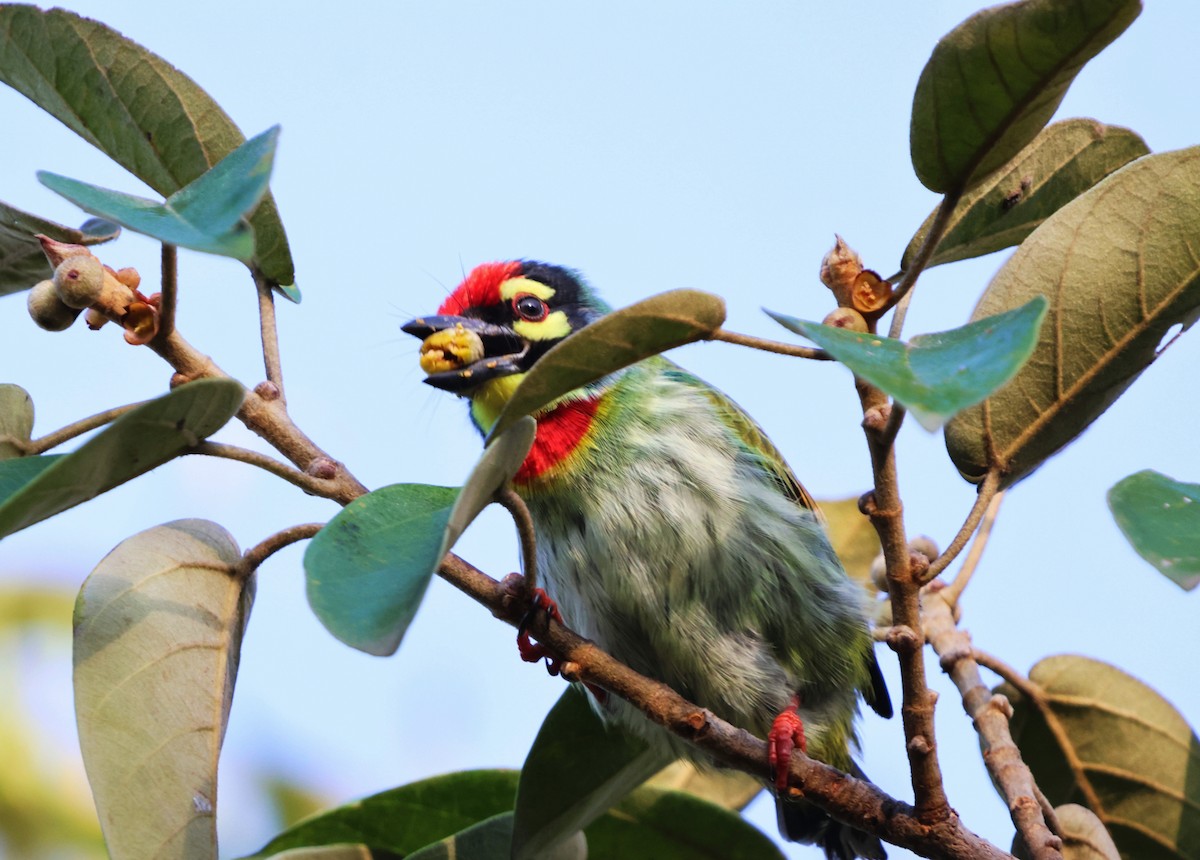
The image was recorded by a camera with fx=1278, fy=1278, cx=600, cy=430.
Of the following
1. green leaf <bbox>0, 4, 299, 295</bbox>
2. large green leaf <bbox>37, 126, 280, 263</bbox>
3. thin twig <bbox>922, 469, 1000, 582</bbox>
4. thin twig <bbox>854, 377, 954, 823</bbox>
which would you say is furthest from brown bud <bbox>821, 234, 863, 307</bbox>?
green leaf <bbox>0, 4, 299, 295</bbox>

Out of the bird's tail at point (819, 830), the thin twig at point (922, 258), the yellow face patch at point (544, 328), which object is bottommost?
the bird's tail at point (819, 830)

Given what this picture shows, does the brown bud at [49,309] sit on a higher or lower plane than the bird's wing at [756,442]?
higher

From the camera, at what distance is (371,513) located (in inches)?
62.4

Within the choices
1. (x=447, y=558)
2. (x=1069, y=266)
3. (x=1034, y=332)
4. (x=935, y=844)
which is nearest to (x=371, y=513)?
(x=447, y=558)

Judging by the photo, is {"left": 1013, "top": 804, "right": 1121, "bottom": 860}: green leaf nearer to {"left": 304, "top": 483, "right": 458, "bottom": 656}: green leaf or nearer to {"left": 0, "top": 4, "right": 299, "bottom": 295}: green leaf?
{"left": 304, "top": 483, "right": 458, "bottom": 656}: green leaf

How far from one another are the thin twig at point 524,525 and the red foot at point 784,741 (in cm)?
50

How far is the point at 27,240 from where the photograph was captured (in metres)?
2.16

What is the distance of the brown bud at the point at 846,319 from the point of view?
1665 mm

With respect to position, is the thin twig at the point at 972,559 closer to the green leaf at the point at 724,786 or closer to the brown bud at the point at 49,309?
the green leaf at the point at 724,786

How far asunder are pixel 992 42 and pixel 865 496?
0.60 m

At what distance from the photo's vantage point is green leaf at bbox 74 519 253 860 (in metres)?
1.75

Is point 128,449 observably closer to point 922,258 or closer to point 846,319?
point 846,319

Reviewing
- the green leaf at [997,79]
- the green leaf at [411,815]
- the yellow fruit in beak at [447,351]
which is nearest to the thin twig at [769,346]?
the green leaf at [997,79]

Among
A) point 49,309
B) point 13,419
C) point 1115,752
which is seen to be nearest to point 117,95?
point 49,309
